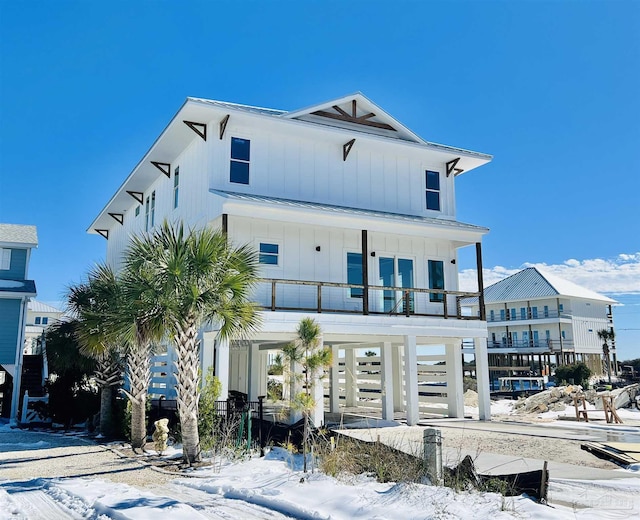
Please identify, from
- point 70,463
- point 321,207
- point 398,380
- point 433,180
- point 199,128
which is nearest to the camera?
point 70,463

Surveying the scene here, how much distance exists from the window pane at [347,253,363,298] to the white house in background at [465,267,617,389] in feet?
151

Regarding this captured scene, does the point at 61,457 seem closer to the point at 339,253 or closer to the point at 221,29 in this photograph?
the point at 339,253

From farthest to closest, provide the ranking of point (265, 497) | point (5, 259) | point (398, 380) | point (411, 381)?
point (5, 259) < point (398, 380) < point (411, 381) < point (265, 497)

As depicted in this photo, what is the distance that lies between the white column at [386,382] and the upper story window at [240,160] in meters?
7.33

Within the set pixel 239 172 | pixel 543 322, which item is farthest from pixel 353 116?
pixel 543 322

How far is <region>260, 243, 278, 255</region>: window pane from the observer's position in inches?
765

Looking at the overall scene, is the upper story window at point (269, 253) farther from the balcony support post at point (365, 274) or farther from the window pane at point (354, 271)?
the balcony support post at point (365, 274)

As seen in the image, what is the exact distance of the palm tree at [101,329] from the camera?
52.6ft

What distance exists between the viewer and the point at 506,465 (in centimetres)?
→ 1121

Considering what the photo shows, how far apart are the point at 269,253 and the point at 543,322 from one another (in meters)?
54.5

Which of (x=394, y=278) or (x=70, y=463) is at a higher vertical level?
(x=394, y=278)

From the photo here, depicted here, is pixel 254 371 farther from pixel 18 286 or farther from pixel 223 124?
pixel 18 286

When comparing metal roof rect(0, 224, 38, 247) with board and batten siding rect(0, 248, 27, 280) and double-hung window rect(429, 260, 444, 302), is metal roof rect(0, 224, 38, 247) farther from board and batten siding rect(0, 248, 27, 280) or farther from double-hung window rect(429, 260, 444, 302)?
Answer: double-hung window rect(429, 260, 444, 302)

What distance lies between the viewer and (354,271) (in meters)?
A: 20.8
